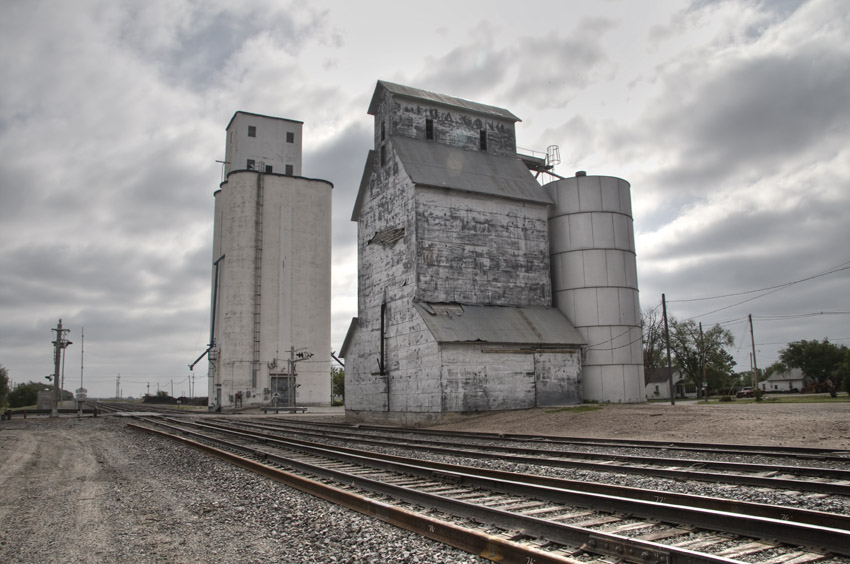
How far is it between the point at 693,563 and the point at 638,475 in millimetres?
5506

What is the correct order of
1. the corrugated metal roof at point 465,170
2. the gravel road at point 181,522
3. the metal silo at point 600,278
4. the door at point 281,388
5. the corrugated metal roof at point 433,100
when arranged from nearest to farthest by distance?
the gravel road at point 181,522
the corrugated metal roof at point 465,170
the metal silo at point 600,278
the corrugated metal roof at point 433,100
the door at point 281,388

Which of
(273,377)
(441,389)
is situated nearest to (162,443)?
(441,389)

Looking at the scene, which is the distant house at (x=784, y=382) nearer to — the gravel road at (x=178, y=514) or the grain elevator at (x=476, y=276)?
the grain elevator at (x=476, y=276)

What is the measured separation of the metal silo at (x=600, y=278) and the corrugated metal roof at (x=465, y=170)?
1784mm

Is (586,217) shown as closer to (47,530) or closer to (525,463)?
(525,463)

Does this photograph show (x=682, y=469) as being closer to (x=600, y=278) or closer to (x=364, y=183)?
(x=600, y=278)

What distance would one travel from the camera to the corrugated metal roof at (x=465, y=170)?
2870 centimetres

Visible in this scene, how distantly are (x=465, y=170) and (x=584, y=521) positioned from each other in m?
25.1

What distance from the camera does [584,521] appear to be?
6.49m

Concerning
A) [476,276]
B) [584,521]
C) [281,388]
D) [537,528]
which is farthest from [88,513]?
[281,388]

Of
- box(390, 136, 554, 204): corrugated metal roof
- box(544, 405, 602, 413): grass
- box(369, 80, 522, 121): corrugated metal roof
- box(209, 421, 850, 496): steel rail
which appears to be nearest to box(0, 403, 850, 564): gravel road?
box(209, 421, 850, 496): steel rail

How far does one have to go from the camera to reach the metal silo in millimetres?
29281

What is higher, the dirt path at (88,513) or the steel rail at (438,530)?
the steel rail at (438,530)

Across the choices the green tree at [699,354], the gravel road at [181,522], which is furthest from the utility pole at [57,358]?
the green tree at [699,354]
